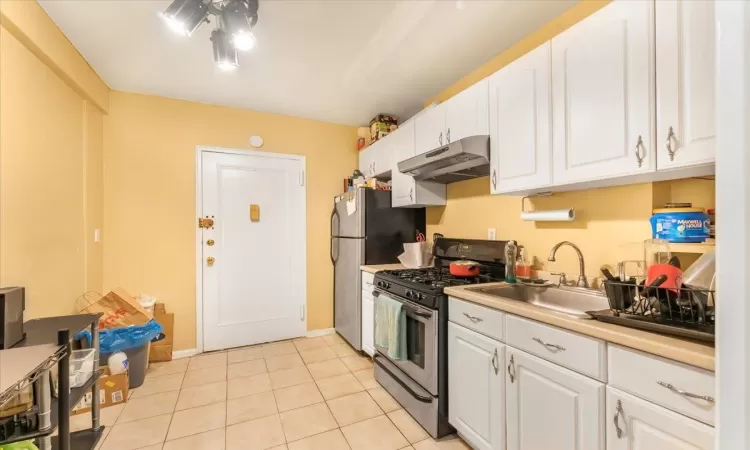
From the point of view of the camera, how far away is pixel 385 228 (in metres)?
3.13

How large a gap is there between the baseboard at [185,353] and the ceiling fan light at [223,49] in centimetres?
267

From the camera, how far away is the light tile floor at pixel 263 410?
183 cm

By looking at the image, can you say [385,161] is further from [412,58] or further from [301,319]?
[301,319]

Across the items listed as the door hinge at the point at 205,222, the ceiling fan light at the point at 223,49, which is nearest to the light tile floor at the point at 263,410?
the door hinge at the point at 205,222

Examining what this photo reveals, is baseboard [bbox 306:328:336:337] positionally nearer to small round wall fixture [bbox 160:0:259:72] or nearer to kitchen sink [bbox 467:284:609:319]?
kitchen sink [bbox 467:284:609:319]

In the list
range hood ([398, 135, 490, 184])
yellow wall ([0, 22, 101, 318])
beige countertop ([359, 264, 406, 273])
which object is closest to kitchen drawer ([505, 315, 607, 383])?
range hood ([398, 135, 490, 184])

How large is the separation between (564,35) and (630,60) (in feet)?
1.25

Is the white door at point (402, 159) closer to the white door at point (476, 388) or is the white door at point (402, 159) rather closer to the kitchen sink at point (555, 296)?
the kitchen sink at point (555, 296)

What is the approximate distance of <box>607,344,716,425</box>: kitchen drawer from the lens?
0.85 m

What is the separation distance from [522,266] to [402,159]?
4.55ft

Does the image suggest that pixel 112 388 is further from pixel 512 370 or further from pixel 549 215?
pixel 549 215

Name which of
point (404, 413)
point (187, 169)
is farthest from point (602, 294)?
point (187, 169)

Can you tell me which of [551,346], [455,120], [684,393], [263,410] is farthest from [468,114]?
[263,410]

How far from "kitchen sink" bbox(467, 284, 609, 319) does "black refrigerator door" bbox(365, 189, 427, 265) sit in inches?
53.1
